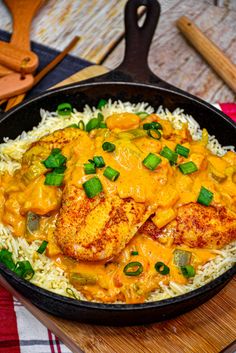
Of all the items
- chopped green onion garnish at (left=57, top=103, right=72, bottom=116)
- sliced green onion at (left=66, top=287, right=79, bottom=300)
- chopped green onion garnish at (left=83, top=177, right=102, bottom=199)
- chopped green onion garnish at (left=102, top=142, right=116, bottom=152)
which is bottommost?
sliced green onion at (left=66, top=287, right=79, bottom=300)

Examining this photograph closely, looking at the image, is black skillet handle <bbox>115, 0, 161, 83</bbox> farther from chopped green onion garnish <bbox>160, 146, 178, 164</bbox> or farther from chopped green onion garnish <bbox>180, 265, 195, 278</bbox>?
chopped green onion garnish <bbox>180, 265, 195, 278</bbox>

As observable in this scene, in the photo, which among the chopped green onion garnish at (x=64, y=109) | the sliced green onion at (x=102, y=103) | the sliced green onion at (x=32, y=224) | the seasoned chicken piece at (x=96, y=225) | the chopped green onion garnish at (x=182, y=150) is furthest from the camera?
the sliced green onion at (x=102, y=103)

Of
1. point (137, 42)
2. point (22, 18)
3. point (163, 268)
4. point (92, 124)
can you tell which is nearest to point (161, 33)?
point (22, 18)

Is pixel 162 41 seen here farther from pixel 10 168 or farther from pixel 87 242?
pixel 87 242

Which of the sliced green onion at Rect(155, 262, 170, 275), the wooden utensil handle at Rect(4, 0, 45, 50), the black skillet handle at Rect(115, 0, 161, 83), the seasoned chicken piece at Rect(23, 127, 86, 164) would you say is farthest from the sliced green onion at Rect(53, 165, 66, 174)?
the wooden utensil handle at Rect(4, 0, 45, 50)

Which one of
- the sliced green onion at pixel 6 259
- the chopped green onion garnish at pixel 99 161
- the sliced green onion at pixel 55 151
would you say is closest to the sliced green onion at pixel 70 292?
the sliced green onion at pixel 6 259

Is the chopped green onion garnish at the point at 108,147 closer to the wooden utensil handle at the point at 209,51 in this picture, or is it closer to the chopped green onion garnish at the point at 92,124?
the chopped green onion garnish at the point at 92,124

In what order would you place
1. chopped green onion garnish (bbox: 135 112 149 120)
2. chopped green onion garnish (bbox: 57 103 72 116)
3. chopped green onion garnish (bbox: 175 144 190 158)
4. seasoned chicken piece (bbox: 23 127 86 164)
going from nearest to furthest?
1. chopped green onion garnish (bbox: 175 144 190 158)
2. seasoned chicken piece (bbox: 23 127 86 164)
3. chopped green onion garnish (bbox: 135 112 149 120)
4. chopped green onion garnish (bbox: 57 103 72 116)
